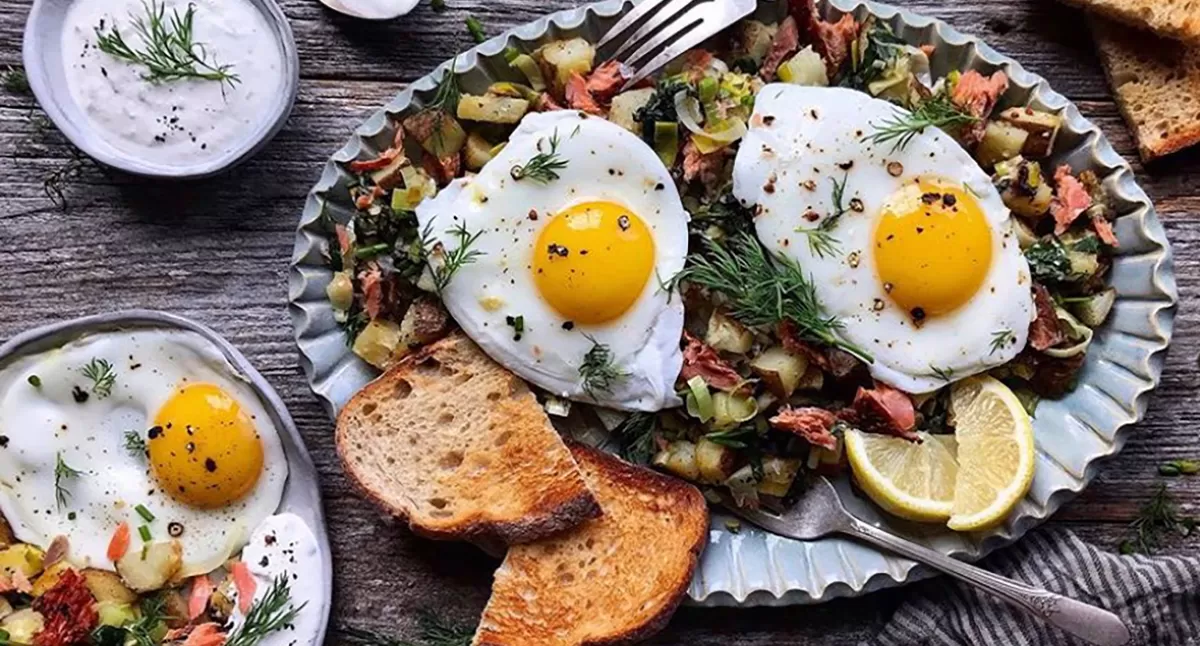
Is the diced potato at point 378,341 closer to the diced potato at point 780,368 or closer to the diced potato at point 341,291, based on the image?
the diced potato at point 341,291

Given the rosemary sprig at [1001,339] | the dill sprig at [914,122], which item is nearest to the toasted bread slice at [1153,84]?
the dill sprig at [914,122]

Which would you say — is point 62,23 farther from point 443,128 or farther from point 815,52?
point 815,52

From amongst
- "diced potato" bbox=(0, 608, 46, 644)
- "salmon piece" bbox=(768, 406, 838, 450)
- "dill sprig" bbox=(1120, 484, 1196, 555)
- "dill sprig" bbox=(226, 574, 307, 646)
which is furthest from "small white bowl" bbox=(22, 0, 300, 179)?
"dill sprig" bbox=(1120, 484, 1196, 555)

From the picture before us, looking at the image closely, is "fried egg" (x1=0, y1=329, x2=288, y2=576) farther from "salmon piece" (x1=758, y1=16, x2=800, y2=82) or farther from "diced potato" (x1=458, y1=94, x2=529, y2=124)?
"salmon piece" (x1=758, y1=16, x2=800, y2=82)

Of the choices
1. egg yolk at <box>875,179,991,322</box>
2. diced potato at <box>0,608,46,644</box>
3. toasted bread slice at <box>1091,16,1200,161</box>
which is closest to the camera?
egg yolk at <box>875,179,991,322</box>

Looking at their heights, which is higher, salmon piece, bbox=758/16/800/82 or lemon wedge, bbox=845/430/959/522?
salmon piece, bbox=758/16/800/82

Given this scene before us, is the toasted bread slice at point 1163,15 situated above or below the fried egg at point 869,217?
above

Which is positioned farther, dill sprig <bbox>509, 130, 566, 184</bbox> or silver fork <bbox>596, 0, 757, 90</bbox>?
silver fork <bbox>596, 0, 757, 90</bbox>
